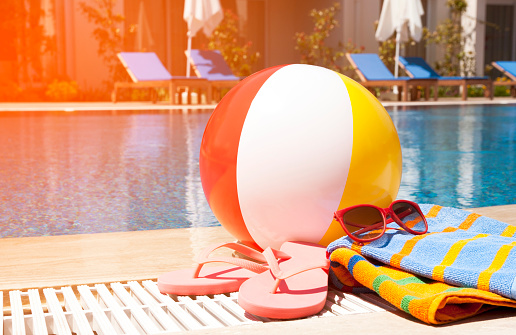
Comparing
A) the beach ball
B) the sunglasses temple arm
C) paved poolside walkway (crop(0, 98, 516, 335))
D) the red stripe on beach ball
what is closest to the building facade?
paved poolside walkway (crop(0, 98, 516, 335))

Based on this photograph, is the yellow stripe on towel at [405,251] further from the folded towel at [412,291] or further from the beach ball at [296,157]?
the beach ball at [296,157]

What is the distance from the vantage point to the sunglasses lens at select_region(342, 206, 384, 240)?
2105 mm

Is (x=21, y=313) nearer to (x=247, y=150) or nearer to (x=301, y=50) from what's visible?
(x=247, y=150)

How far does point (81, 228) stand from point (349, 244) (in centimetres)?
199

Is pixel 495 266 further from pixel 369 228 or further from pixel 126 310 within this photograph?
pixel 126 310

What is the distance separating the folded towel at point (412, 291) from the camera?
164 centimetres

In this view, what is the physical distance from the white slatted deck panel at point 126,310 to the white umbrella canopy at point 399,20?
52.5ft

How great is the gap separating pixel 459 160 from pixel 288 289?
Answer: 492 centimetres

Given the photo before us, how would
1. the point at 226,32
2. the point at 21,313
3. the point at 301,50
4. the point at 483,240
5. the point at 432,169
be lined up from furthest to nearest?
the point at 301,50 → the point at 226,32 → the point at 432,169 → the point at 483,240 → the point at 21,313

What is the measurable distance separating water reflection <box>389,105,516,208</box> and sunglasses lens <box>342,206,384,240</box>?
2240mm

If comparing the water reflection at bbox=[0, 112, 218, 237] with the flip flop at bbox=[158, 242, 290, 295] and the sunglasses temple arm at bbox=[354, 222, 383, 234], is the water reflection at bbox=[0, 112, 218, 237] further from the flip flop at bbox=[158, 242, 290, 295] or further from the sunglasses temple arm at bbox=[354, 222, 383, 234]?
the sunglasses temple arm at bbox=[354, 222, 383, 234]

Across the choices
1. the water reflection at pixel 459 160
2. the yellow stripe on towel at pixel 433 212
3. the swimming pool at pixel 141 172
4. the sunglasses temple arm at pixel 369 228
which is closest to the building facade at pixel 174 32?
the swimming pool at pixel 141 172

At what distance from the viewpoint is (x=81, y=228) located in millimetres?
3637

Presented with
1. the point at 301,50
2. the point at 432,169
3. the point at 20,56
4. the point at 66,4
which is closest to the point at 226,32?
the point at 301,50
